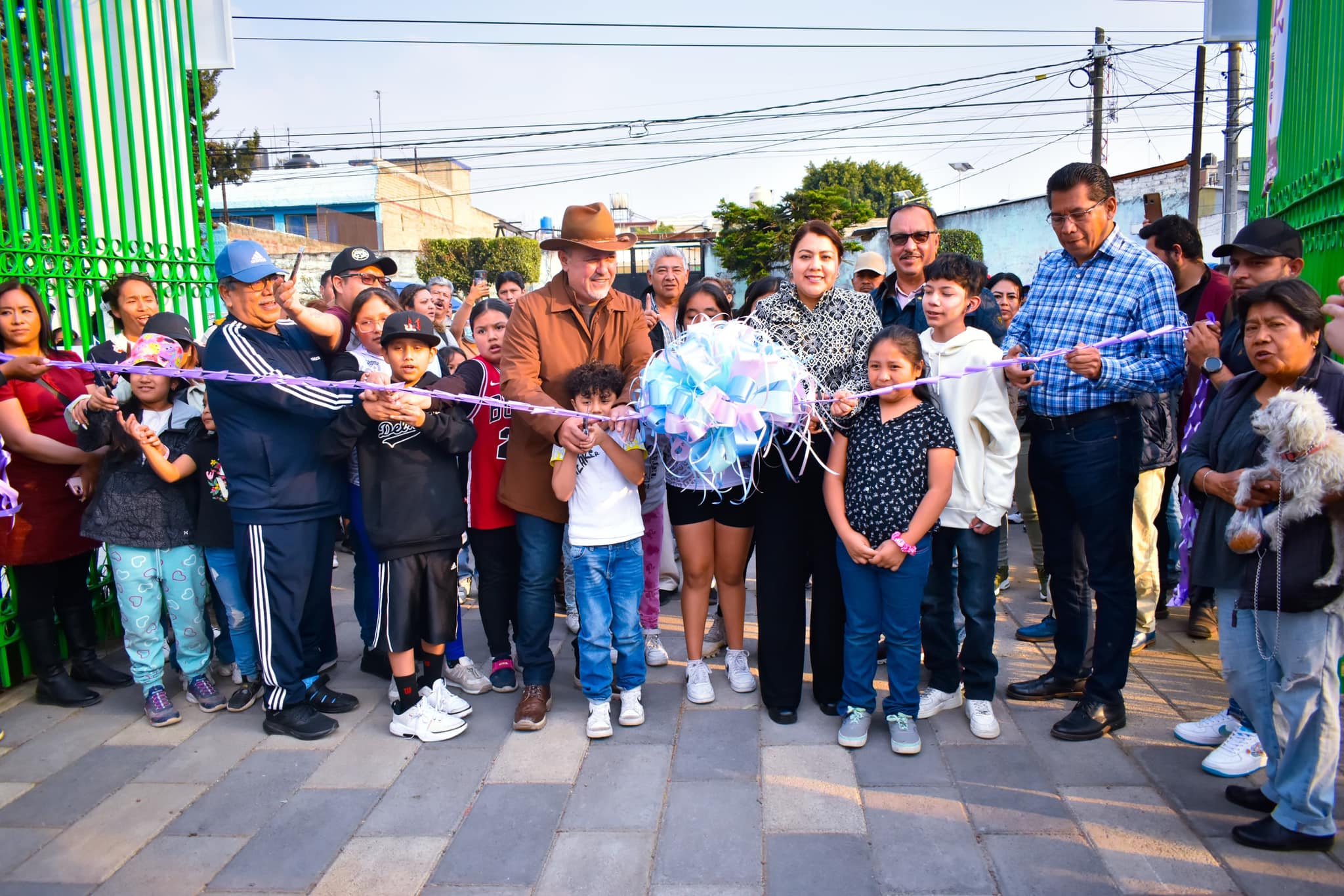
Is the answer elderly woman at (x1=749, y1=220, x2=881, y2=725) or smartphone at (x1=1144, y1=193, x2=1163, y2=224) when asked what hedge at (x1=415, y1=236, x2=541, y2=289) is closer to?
smartphone at (x1=1144, y1=193, x2=1163, y2=224)

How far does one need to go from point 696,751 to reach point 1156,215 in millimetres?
5221

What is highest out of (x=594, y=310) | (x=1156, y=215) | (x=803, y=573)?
(x=1156, y=215)

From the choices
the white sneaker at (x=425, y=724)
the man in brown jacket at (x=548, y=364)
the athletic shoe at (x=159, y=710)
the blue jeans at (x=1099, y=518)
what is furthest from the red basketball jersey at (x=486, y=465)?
the blue jeans at (x=1099, y=518)

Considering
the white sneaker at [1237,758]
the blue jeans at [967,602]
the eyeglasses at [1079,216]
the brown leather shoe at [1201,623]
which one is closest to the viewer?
the white sneaker at [1237,758]

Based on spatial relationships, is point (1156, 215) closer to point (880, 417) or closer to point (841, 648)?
point (880, 417)

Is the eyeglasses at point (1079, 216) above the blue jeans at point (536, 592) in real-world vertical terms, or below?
above

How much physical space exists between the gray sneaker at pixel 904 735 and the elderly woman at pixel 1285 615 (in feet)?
3.54

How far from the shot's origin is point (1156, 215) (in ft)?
20.0

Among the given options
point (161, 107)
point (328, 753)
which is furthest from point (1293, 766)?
point (161, 107)

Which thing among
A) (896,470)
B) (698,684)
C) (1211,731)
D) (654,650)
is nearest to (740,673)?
(698,684)

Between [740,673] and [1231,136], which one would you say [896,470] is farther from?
[1231,136]

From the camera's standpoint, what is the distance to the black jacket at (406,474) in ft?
11.6

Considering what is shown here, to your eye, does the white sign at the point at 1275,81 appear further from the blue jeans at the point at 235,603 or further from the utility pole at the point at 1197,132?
the utility pole at the point at 1197,132

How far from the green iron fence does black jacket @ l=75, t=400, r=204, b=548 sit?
511cm
